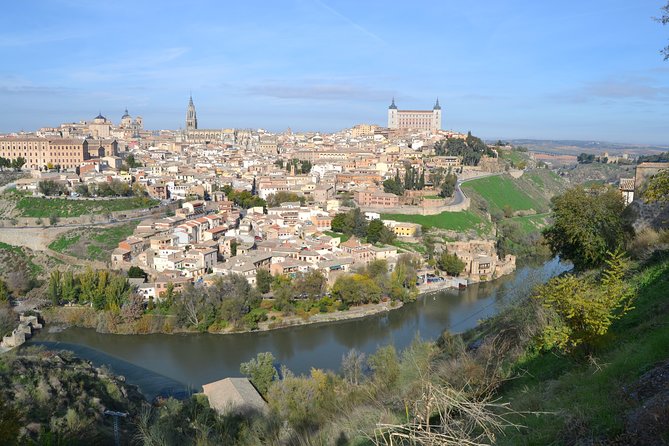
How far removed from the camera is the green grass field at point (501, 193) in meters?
22.6

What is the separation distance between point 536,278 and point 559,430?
452 cm

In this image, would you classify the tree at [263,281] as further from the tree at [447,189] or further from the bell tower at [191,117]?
the bell tower at [191,117]

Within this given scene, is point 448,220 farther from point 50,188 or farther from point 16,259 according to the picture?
point 50,188

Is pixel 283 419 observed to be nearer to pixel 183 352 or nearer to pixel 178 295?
pixel 183 352

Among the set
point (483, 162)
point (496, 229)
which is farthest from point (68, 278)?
point (483, 162)

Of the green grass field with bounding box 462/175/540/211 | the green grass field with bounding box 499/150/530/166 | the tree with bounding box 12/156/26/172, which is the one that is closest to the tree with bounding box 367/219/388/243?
the green grass field with bounding box 462/175/540/211

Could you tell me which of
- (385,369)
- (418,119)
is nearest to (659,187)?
(385,369)

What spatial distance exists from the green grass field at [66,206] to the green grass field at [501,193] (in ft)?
43.7

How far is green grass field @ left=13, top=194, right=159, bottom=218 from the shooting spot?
642 inches

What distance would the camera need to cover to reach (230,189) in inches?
807

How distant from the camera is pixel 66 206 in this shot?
16625 millimetres

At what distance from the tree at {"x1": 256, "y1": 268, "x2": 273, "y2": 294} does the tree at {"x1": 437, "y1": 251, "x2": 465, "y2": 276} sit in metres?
5.16

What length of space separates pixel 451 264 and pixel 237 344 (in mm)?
6841

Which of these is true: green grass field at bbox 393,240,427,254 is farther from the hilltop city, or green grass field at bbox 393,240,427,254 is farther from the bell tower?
the bell tower
